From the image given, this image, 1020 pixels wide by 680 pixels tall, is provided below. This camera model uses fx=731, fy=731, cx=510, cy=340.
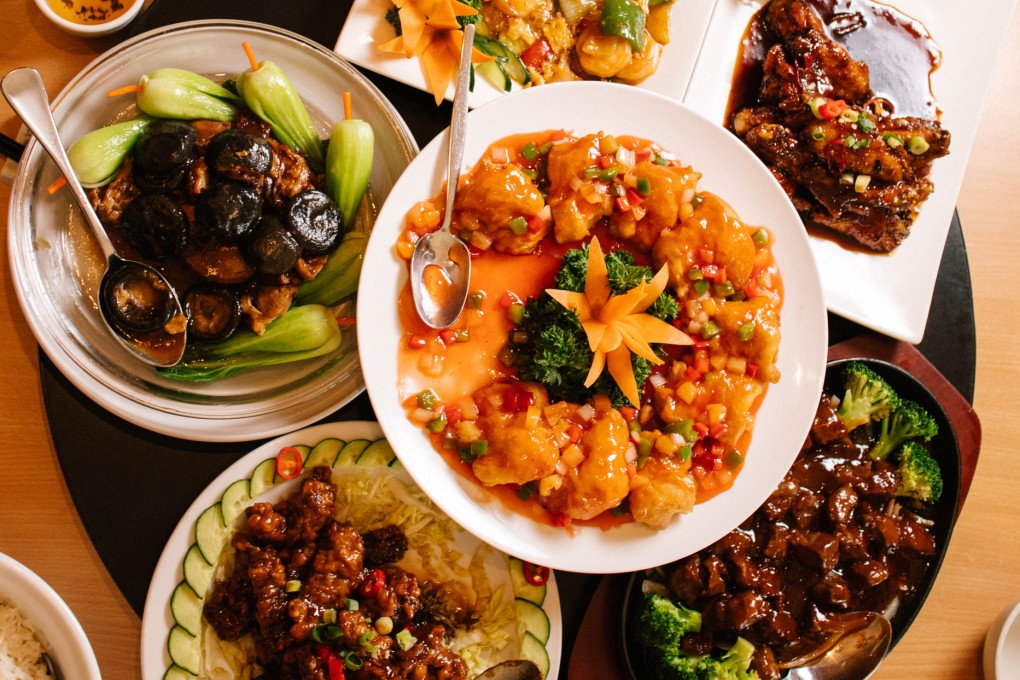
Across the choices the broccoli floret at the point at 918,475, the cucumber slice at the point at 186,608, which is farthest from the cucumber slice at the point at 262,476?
the broccoli floret at the point at 918,475

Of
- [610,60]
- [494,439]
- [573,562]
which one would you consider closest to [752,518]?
[573,562]

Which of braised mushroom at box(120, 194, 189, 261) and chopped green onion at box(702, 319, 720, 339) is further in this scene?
chopped green onion at box(702, 319, 720, 339)

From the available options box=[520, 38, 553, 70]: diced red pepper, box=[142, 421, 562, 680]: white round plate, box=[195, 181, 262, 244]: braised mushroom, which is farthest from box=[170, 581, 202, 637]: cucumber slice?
box=[520, 38, 553, 70]: diced red pepper

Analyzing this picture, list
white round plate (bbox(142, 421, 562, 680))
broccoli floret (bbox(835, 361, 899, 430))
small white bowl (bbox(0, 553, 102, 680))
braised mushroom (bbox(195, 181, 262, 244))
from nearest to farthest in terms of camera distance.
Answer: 1. small white bowl (bbox(0, 553, 102, 680))
2. braised mushroom (bbox(195, 181, 262, 244))
3. white round plate (bbox(142, 421, 562, 680))
4. broccoli floret (bbox(835, 361, 899, 430))

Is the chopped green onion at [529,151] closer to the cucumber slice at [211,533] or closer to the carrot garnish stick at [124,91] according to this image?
the carrot garnish stick at [124,91]

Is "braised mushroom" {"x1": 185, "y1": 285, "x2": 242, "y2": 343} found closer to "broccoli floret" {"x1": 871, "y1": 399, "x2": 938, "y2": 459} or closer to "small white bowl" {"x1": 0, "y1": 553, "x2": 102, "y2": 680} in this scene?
"small white bowl" {"x1": 0, "y1": 553, "x2": 102, "y2": 680}
